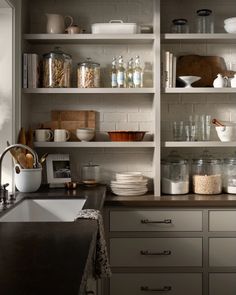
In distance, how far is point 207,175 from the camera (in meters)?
3.54

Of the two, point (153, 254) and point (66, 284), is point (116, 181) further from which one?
point (66, 284)

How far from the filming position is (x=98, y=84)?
3531mm

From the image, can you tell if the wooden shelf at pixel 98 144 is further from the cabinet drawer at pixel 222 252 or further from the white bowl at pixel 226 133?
the cabinet drawer at pixel 222 252

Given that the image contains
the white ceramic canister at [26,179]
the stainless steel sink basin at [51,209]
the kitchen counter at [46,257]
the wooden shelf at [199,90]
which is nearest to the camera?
the kitchen counter at [46,257]

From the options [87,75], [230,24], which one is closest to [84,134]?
[87,75]

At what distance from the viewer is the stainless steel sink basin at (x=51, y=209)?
295cm

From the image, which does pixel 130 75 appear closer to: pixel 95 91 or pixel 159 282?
pixel 95 91

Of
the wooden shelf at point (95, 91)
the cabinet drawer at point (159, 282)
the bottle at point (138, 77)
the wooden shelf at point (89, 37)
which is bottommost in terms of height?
the cabinet drawer at point (159, 282)

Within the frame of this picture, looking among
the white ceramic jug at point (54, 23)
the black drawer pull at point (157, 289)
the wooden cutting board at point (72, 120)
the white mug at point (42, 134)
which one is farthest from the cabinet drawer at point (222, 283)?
the white ceramic jug at point (54, 23)

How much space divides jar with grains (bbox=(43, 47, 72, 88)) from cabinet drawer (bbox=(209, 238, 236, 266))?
1.59 meters

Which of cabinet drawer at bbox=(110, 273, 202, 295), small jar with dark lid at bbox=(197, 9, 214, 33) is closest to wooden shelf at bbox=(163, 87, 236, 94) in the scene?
small jar with dark lid at bbox=(197, 9, 214, 33)

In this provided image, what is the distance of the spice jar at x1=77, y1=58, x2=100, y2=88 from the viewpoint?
11.4 ft

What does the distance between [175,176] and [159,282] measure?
81cm

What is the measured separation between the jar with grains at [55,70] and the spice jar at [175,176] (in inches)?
39.1
